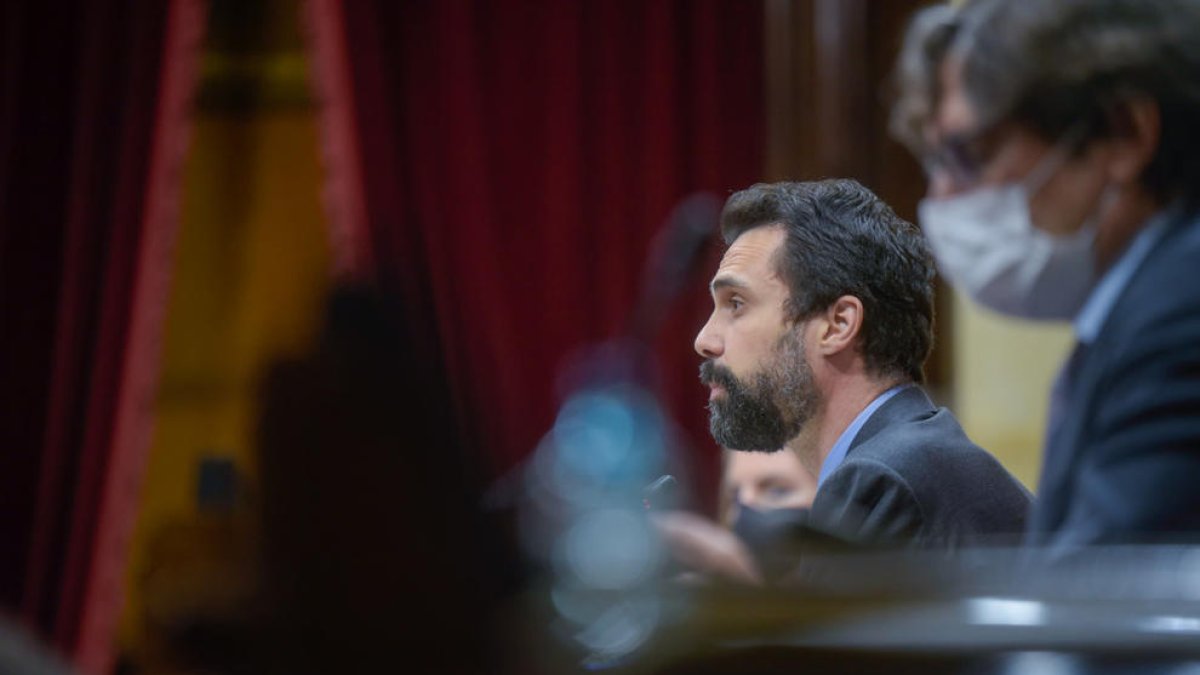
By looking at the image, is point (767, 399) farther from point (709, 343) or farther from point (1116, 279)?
point (1116, 279)

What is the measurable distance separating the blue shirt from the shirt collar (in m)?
0.08

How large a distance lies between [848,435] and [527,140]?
7.19ft

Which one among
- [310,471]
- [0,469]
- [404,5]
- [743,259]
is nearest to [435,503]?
[310,471]

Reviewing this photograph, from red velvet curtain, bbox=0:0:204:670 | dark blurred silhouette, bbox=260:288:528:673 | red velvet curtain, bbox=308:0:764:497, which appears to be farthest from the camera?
red velvet curtain, bbox=0:0:204:670

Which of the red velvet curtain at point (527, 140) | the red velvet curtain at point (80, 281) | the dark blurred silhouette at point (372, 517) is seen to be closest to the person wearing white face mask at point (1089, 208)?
the dark blurred silhouette at point (372, 517)

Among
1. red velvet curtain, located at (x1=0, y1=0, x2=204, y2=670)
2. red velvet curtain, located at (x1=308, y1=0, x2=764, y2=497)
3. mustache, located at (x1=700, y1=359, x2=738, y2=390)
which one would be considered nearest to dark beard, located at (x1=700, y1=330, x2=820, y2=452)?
mustache, located at (x1=700, y1=359, x2=738, y2=390)

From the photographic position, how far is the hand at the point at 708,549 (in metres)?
0.49

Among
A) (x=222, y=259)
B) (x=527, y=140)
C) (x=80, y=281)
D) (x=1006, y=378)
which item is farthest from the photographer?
(x=222, y=259)

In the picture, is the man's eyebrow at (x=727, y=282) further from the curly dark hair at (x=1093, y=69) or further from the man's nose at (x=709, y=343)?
the curly dark hair at (x=1093, y=69)

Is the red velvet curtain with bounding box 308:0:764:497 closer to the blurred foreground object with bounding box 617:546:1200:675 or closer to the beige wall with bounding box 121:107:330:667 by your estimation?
the beige wall with bounding box 121:107:330:667

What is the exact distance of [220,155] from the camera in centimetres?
310

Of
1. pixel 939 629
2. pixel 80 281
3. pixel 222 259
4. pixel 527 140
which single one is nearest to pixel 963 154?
pixel 939 629

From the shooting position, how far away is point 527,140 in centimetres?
271

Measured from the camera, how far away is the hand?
0.49m
